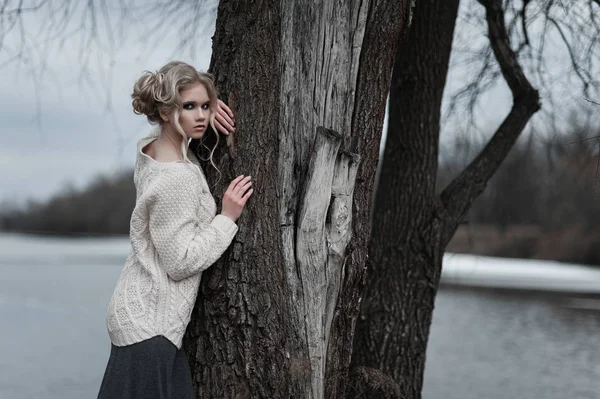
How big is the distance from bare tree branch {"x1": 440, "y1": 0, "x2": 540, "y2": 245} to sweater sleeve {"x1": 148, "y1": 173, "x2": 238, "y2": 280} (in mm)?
2702

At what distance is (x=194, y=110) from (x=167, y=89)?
5.6 inches

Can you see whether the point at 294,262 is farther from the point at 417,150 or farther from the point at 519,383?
the point at 519,383

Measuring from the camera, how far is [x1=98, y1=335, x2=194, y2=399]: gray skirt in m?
2.99

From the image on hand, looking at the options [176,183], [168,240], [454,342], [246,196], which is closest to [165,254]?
[168,240]

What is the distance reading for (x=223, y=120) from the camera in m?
3.16

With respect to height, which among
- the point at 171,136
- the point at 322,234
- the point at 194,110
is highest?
the point at 194,110

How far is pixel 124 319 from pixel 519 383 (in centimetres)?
756

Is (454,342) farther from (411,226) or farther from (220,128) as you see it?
(220,128)

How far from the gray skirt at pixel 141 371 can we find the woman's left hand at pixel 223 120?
2.75 feet

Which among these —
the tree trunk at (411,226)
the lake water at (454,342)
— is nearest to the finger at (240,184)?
the tree trunk at (411,226)

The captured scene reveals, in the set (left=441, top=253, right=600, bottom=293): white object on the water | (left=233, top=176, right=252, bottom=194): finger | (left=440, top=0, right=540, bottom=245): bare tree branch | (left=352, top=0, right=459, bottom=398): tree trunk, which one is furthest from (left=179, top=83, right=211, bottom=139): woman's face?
(left=441, top=253, right=600, bottom=293): white object on the water

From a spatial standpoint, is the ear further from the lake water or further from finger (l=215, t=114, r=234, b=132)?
the lake water

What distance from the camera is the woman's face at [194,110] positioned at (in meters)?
3.09

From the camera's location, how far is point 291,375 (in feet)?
10.3
